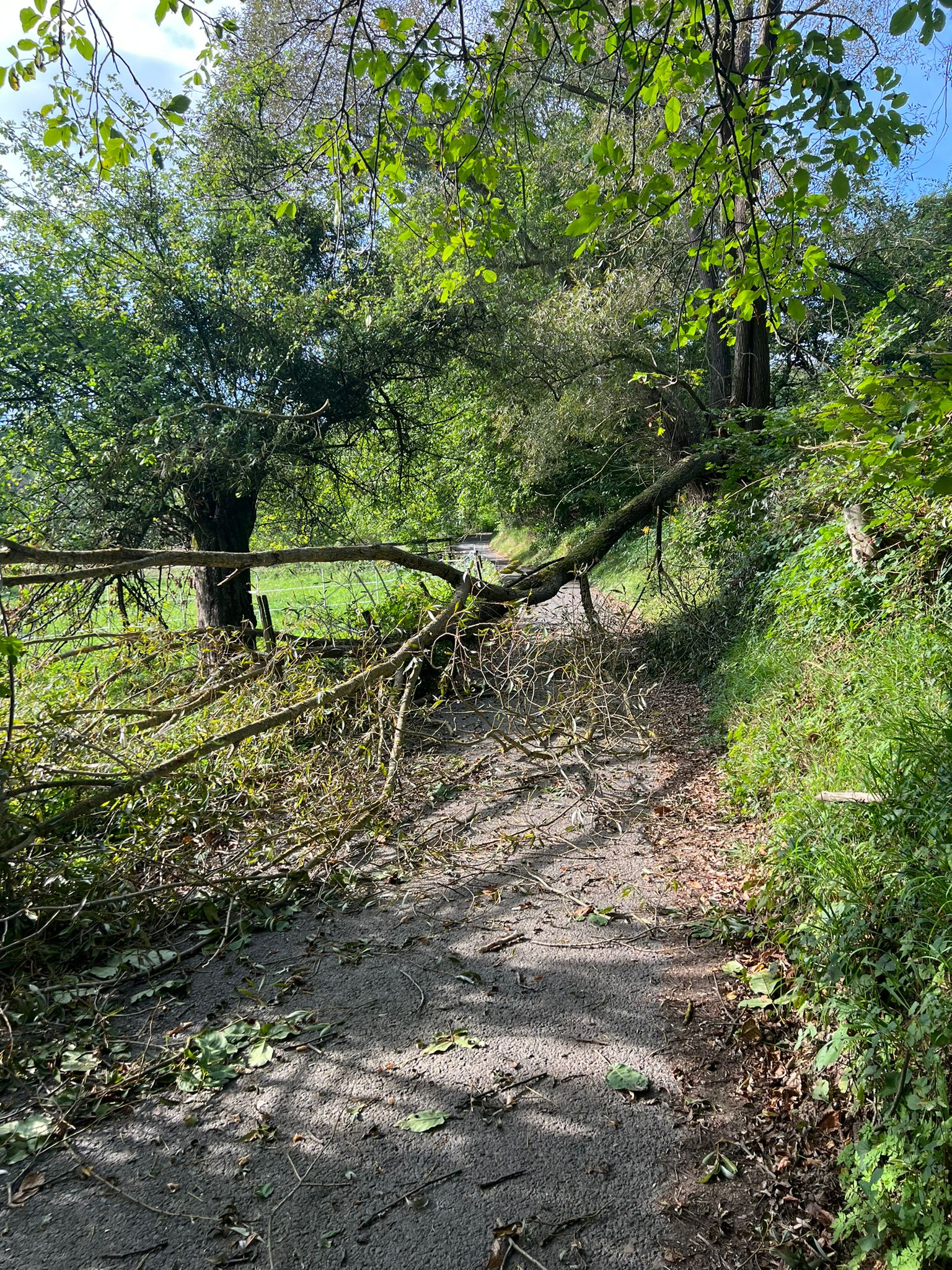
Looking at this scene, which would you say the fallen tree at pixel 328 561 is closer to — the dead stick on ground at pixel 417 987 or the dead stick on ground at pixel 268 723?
the dead stick on ground at pixel 268 723

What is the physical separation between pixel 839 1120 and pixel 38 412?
9.93 metres

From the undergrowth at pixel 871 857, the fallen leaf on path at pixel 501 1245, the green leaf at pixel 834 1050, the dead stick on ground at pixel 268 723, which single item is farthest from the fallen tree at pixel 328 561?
the green leaf at pixel 834 1050

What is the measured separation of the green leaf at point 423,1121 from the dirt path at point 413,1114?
26mm

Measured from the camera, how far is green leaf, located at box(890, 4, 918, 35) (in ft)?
7.75

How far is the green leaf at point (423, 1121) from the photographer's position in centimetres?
289

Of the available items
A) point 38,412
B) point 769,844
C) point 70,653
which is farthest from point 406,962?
point 38,412

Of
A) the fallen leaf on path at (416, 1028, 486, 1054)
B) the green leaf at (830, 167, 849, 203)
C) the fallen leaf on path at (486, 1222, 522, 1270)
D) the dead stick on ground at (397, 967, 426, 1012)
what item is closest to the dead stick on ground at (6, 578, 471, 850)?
the dead stick on ground at (397, 967, 426, 1012)

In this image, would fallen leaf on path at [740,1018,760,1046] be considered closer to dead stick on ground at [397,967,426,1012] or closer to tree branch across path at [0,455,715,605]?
dead stick on ground at [397,967,426,1012]

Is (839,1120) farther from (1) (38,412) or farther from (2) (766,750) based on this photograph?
(1) (38,412)

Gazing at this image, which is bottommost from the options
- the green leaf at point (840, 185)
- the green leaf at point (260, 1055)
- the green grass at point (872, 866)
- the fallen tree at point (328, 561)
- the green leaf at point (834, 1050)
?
the green leaf at point (260, 1055)

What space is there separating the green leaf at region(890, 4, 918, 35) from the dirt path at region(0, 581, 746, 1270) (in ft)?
12.7

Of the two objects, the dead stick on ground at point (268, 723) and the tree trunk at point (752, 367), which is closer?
the dead stick on ground at point (268, 723)

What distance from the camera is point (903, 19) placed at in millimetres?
2383

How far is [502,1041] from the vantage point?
3359 mm
